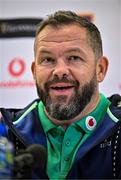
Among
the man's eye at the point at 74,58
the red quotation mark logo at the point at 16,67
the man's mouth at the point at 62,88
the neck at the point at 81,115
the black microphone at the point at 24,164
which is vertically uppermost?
the man's eye at the point at 74,58

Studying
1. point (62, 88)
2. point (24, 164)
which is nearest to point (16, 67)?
point (62, 88)

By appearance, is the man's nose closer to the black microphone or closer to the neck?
the neck

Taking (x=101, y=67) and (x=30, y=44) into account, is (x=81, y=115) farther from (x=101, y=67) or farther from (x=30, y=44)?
(x=30, y=44)

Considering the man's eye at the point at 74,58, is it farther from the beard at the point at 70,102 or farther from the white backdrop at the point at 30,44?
the white backdrop at the point at 30,44

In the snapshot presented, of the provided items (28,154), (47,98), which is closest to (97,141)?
(47,98)

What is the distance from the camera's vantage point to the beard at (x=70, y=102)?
0.88m

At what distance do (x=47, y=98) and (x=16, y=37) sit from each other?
6.72ft

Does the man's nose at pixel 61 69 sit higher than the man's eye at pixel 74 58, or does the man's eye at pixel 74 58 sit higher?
the man's eye at pixel 74 58

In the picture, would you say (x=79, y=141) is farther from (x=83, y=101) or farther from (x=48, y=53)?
(x=48, y=53)

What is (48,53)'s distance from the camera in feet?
2.92

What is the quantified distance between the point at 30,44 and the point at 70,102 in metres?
2.05

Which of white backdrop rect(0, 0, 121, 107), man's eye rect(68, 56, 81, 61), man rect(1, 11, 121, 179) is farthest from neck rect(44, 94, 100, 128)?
white backdrop rect(0, 0, 121, 107)

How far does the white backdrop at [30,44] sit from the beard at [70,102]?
6.17ft

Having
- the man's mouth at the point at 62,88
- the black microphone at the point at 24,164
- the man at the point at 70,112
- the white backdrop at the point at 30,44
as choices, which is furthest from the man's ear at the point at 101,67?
the white backdrop at the point at 30,44
